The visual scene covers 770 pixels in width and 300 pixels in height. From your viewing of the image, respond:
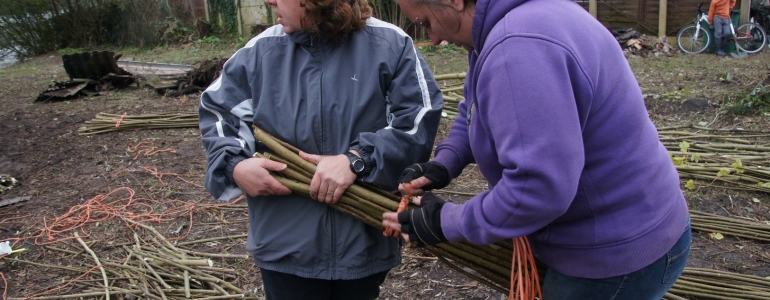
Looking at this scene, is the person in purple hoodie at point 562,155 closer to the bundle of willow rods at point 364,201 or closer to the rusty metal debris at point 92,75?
the bundle of willow rods at point 364,201

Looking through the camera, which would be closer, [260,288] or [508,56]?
[508,56]

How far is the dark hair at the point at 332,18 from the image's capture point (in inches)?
73.6

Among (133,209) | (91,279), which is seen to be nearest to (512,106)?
(91,279)

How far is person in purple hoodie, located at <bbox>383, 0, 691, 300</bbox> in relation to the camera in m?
1.27

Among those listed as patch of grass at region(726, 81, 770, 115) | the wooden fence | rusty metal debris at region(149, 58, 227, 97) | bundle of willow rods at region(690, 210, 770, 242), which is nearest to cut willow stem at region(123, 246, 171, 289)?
bundle of willow rods at region(690, 210, 770, 242)

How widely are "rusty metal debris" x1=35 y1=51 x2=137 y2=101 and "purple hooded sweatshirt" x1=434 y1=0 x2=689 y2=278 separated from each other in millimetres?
8982

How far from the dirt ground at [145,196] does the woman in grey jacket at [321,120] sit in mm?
1431

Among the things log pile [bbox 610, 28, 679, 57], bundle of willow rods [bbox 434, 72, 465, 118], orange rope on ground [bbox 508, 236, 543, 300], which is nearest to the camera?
orange rope on ground [bbox 508, 236, 543, 300]

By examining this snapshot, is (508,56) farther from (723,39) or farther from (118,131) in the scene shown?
(723,39)

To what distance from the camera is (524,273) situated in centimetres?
174

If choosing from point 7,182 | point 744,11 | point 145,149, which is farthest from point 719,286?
point 744,11

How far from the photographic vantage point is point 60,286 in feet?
11.5

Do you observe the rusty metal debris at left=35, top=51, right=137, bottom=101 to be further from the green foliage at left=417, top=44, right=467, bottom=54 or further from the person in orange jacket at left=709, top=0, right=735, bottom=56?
the person in orange jacket at left=709, top=0, right=735, bottom=56

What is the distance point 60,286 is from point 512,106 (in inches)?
126
